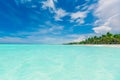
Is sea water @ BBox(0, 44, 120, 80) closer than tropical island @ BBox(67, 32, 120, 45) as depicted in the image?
Yes

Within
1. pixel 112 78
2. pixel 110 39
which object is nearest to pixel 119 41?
pixel 110 39

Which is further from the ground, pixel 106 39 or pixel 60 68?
pixel 106 39

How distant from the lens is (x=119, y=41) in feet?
96.2

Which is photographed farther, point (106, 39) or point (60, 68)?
point (106, 39)

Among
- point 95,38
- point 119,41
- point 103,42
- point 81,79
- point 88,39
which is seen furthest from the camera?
point 88,39

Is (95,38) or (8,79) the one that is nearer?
(8,79)

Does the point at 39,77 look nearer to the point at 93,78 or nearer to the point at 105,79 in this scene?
the point at 93,78

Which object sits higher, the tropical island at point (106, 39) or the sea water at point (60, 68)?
the tropical island at point (106, 39)

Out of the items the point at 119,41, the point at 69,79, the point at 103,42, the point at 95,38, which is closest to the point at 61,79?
the point at 69,79

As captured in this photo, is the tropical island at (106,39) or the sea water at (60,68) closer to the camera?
the sea water at (60,68)

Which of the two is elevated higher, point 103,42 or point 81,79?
point 103,42

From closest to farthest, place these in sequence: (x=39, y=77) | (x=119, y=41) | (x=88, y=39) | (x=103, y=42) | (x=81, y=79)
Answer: (x=81, y=79) → (x=39, y=77) → (x=119, y=41) → (x=103, y=42) → (x=88, y=39)

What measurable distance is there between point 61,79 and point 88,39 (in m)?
36.1

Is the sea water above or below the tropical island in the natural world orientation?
below
